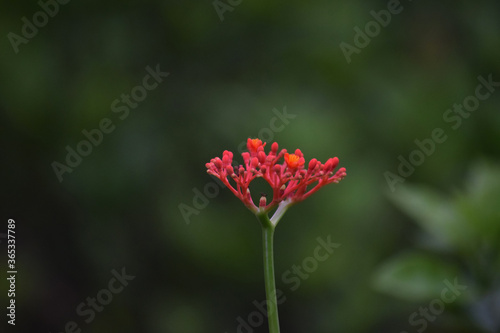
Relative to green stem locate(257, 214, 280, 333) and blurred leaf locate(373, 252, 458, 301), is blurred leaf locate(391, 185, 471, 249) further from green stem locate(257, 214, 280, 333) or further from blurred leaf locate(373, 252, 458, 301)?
green stem locate(257, 214, 280, 333)

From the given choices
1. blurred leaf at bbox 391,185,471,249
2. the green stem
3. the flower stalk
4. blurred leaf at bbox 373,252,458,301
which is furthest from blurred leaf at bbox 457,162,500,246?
the green stem

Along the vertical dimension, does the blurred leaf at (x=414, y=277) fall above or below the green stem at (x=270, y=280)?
below

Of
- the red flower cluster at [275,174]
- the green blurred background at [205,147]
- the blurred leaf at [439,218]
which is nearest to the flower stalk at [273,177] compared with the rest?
the red flower cluster at [275,174]

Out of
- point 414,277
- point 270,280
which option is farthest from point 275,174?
point 414,277

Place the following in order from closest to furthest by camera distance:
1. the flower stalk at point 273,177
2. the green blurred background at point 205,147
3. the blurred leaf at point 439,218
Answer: the flower stalk at point 273,177
the blurred leaf at point 439,218
the green blurred background at point 205,147

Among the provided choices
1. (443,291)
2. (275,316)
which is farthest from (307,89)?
(275,316)

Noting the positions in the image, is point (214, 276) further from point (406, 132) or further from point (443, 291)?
point (443, 291)

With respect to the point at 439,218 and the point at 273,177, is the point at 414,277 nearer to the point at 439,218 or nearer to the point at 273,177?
the point at 439,218

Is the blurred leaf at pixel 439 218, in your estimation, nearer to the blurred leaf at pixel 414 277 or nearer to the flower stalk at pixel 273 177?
the blurred leaf at pixel 414 277
